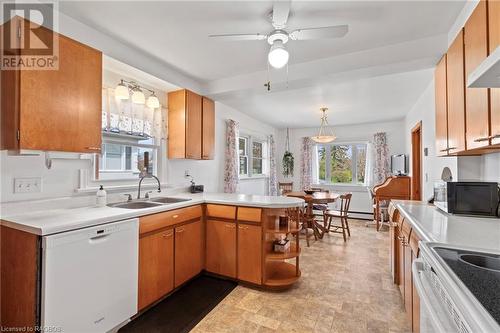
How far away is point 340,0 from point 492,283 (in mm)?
1829

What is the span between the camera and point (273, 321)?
1.90 meters

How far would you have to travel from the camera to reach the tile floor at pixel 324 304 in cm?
185

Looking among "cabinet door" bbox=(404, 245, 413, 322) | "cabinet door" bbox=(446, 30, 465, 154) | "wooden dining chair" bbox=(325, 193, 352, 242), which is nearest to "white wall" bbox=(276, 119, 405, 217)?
"wooden dining chair" bbox=(325, 193, 352, 242)

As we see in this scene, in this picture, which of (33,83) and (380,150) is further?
(380,150)

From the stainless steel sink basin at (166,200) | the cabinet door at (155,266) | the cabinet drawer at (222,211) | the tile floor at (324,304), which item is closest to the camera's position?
the tile floor at (324,304)

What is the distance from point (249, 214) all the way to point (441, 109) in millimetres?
2019

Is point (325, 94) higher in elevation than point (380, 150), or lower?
higher

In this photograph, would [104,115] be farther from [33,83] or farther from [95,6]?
[95,6]

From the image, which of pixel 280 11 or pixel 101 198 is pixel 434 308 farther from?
pixel 101 198

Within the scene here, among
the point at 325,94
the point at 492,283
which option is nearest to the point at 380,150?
the point at 325,94

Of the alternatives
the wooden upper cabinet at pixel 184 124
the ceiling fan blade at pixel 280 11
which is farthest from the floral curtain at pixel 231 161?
the ceiling fan blade at pixel 280 11

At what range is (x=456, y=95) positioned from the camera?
174 cm

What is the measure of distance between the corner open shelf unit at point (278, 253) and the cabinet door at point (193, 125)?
4.39 ft

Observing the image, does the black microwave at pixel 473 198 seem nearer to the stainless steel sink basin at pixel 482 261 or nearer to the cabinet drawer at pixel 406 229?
the cabinet drawer at pixel 406 229
